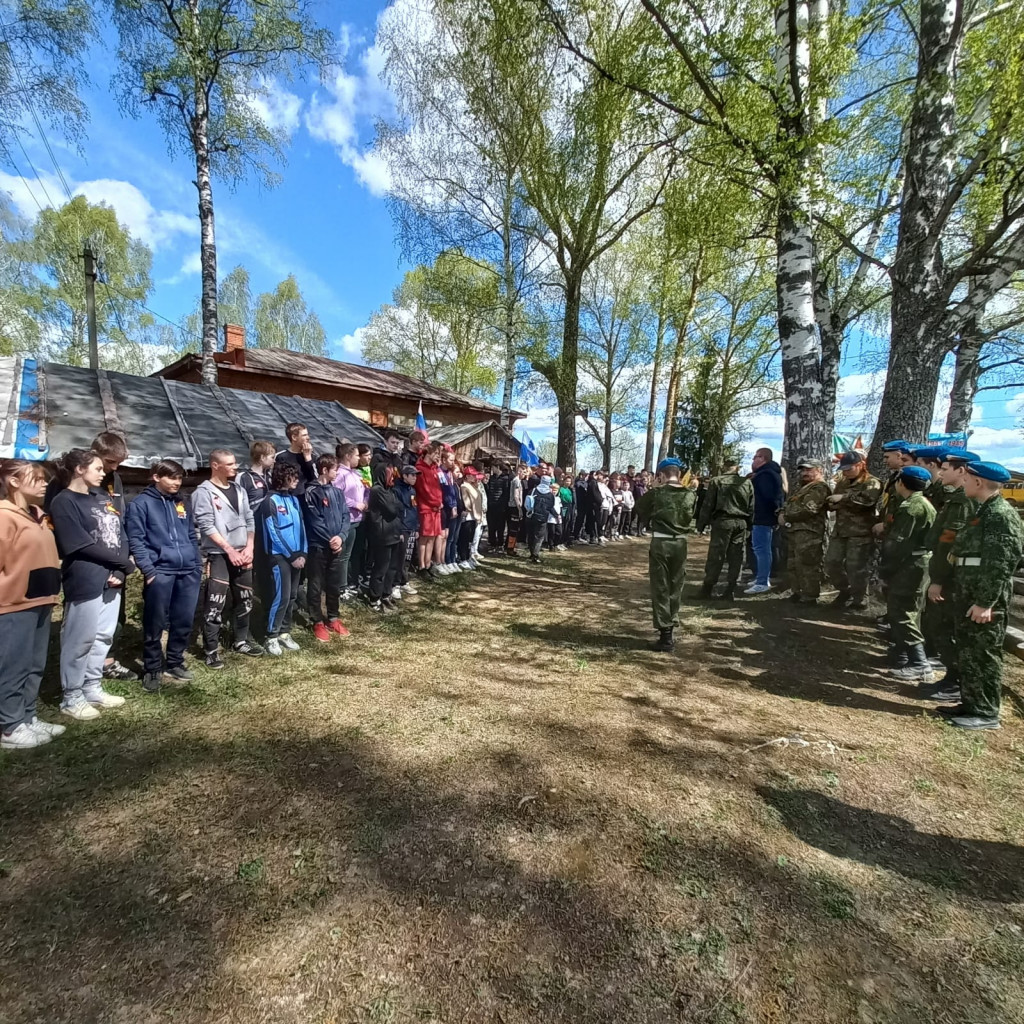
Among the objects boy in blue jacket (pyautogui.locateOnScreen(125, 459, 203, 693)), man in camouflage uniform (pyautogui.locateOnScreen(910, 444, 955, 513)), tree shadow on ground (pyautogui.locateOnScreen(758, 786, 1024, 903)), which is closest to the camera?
tree shadow on ground (pyautogui.locateOnScreen(758, 786, 1024, 903))

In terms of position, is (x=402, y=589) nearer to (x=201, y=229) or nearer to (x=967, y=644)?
(x=967, y=644)

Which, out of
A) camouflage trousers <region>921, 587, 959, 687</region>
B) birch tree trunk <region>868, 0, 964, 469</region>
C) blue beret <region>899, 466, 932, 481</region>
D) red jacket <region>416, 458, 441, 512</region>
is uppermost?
birch tree trunk <region>868, 0, 964, 469</region>

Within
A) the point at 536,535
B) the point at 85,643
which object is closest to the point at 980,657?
the point at 85,643

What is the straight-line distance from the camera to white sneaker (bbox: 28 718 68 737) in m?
3.27

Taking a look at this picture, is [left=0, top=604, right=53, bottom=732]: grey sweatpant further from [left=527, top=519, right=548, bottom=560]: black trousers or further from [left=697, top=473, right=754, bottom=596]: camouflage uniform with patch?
[left=527, top=519, right=548, bottom=560]: black trousers

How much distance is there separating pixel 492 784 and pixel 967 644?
11.9 feet

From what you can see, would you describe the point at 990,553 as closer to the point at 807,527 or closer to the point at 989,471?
the point at 989,471

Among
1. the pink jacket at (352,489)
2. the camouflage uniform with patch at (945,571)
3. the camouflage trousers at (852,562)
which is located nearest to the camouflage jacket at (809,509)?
the camouflage trousers at (852,562)

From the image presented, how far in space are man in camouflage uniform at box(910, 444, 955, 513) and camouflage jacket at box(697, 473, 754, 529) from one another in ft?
6.56

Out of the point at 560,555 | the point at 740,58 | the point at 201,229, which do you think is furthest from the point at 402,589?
the point at 201,229

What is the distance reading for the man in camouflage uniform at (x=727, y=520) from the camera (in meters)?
7.32

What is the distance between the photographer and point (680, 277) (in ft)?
60.7

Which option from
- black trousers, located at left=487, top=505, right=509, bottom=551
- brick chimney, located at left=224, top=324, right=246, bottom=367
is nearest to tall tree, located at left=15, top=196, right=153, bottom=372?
brick chimney, located at left=224, top=324, right=246, bottom=367

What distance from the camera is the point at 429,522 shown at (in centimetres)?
764
